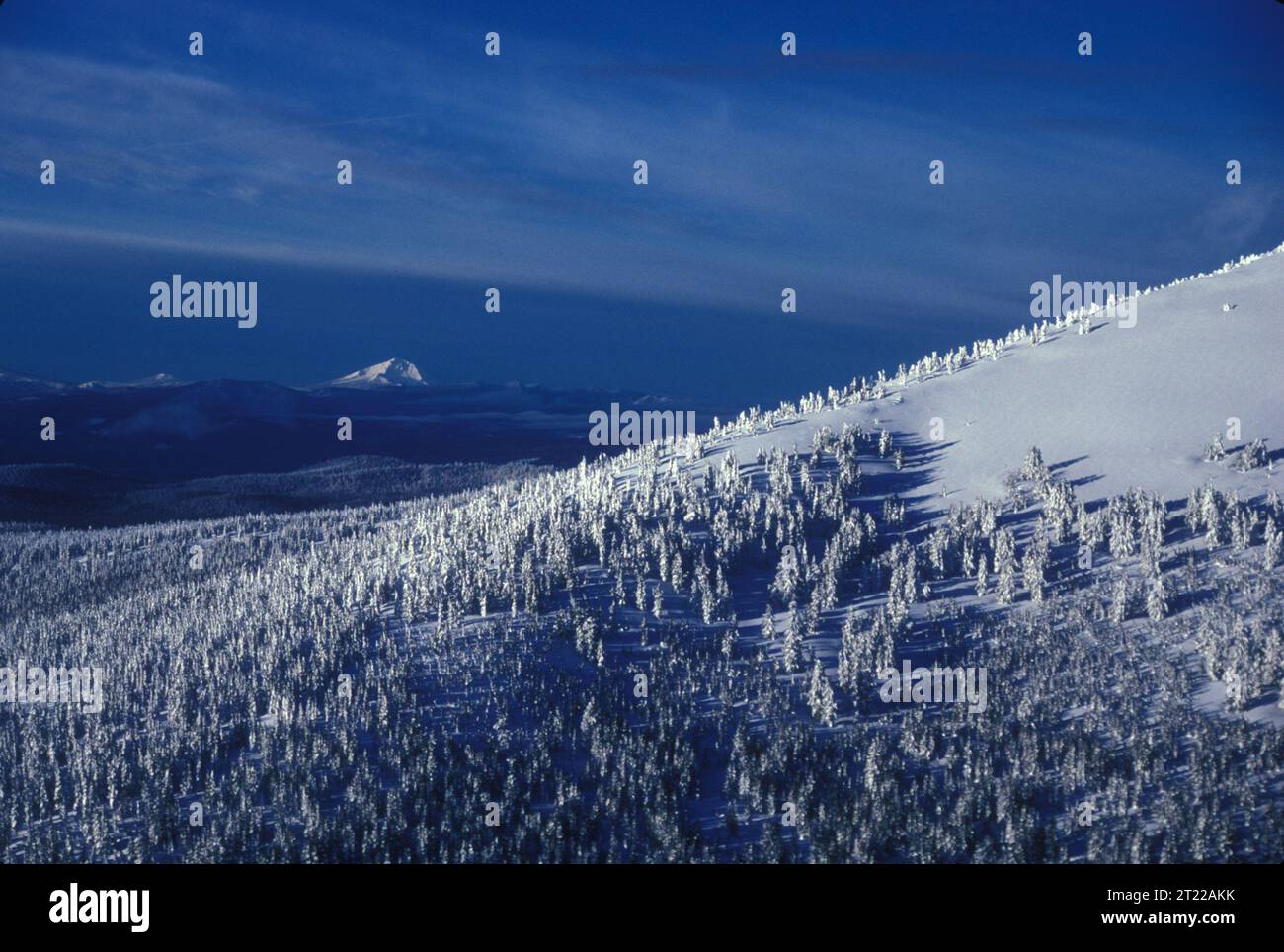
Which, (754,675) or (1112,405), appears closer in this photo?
(754,675)

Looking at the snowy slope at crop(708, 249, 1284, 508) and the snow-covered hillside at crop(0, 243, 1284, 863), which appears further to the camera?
the snowy slope at crop(708, 249, 1284, 508)

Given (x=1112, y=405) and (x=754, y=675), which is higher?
(x=1112, y=405)

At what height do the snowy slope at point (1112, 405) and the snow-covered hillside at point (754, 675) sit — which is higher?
the snowy slope at point (1112, 405)

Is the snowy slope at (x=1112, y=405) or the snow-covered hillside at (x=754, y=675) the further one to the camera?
the snowy slope at (x=1112, y=405)

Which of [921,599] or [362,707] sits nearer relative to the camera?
[362,707]

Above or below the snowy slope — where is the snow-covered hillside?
below
